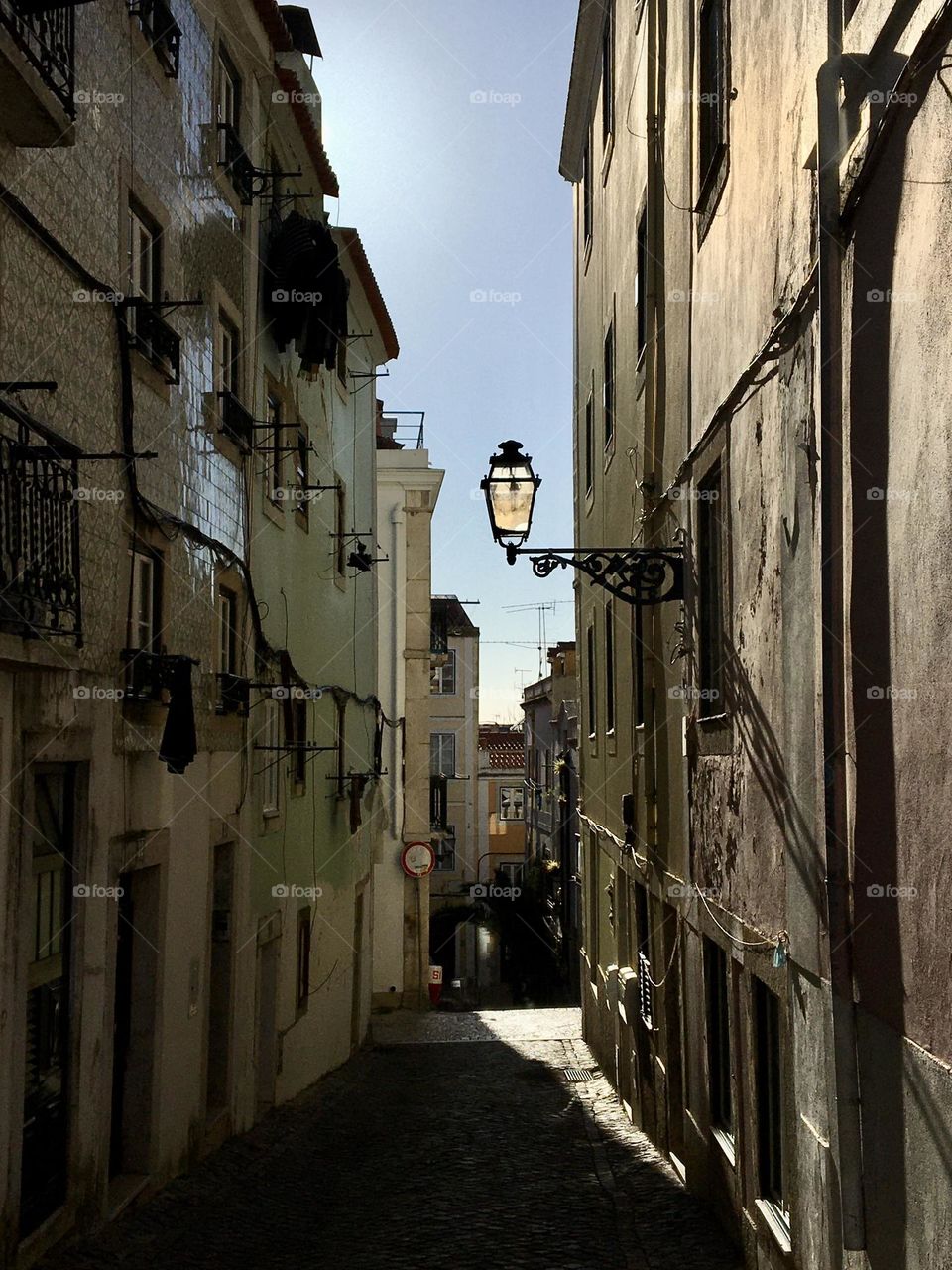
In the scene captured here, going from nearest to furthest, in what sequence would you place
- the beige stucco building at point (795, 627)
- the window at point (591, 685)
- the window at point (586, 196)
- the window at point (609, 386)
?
1. the beige stucco building at point (795, 627)
2. the window at point (609, 386)
3. the window at point (591, 685)
4. the window at point (586, 196)

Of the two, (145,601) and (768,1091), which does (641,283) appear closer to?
(145,601)

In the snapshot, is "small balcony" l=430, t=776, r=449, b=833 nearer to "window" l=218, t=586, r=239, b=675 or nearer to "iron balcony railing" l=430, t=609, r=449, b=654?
"iron balcony railing" l=430, t=609, r=449, b=654

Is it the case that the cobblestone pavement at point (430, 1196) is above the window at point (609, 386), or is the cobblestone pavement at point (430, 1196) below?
below

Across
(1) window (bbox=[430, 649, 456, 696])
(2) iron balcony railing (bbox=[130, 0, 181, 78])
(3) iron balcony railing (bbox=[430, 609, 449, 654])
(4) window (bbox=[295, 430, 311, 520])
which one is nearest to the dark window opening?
(2) iron balcony railing (bbox=[130, 0, 181, 78])

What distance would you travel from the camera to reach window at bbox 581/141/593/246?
20.6m

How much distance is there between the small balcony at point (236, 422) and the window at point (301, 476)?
304 centimetres

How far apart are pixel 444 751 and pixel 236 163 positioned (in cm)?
3967

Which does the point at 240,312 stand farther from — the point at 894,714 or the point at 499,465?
the point at 894,714

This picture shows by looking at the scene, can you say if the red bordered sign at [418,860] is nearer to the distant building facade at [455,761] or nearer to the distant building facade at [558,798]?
the distant building facade at [558,798]

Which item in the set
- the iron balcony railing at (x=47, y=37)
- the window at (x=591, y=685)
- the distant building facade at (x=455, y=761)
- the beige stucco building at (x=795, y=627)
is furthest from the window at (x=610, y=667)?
the distant building facade at (x=455, y=761)

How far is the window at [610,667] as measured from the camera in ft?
53.5

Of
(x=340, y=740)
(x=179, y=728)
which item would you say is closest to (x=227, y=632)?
(x=179, y=728)

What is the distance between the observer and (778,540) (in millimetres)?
7215

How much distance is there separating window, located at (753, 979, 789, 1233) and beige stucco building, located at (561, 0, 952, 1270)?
2 cm
